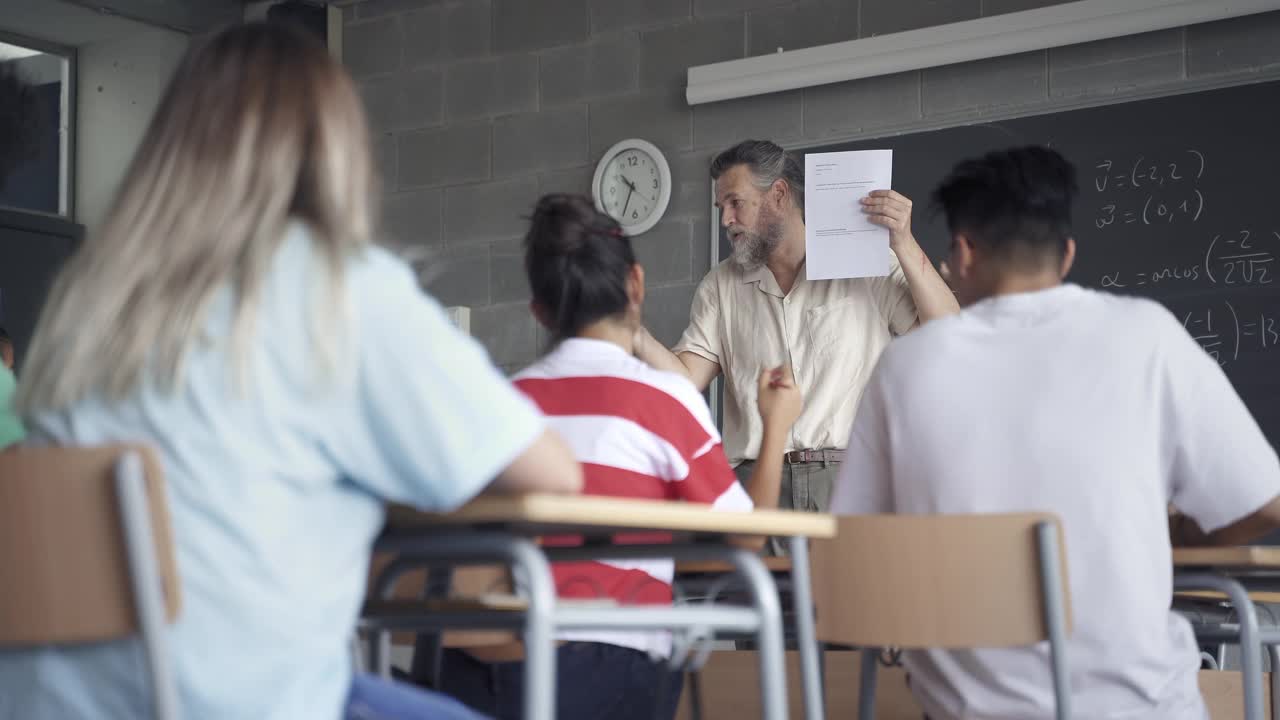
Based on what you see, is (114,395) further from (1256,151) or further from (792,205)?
(1256,151)

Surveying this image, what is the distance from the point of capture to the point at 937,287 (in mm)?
3600

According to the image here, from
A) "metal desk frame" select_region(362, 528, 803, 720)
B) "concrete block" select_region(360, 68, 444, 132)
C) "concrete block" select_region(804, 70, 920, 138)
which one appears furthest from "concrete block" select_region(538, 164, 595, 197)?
"metal desk frame" select_region(362, 528, 803, 720)

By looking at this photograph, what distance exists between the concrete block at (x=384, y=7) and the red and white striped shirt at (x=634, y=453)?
4188mm

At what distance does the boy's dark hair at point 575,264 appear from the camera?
88.0 inches

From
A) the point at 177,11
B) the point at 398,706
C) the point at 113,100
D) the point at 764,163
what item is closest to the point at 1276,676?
the point at 398,706

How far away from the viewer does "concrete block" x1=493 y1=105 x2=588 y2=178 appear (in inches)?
218

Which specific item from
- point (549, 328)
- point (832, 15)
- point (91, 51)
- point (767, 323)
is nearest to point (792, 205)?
point (767, 323)

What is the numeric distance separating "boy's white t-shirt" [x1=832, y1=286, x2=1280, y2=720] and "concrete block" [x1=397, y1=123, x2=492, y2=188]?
4105 millimetres

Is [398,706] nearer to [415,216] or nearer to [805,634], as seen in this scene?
[805,634]

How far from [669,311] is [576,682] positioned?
3243 millimetres

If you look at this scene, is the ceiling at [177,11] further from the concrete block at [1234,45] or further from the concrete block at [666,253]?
the concrete block at [1234,45]

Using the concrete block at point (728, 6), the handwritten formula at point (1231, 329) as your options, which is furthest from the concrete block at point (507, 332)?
the handwritten formula at point (1231, 329)

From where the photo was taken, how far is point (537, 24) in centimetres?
570

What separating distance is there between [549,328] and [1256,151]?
2.83m
